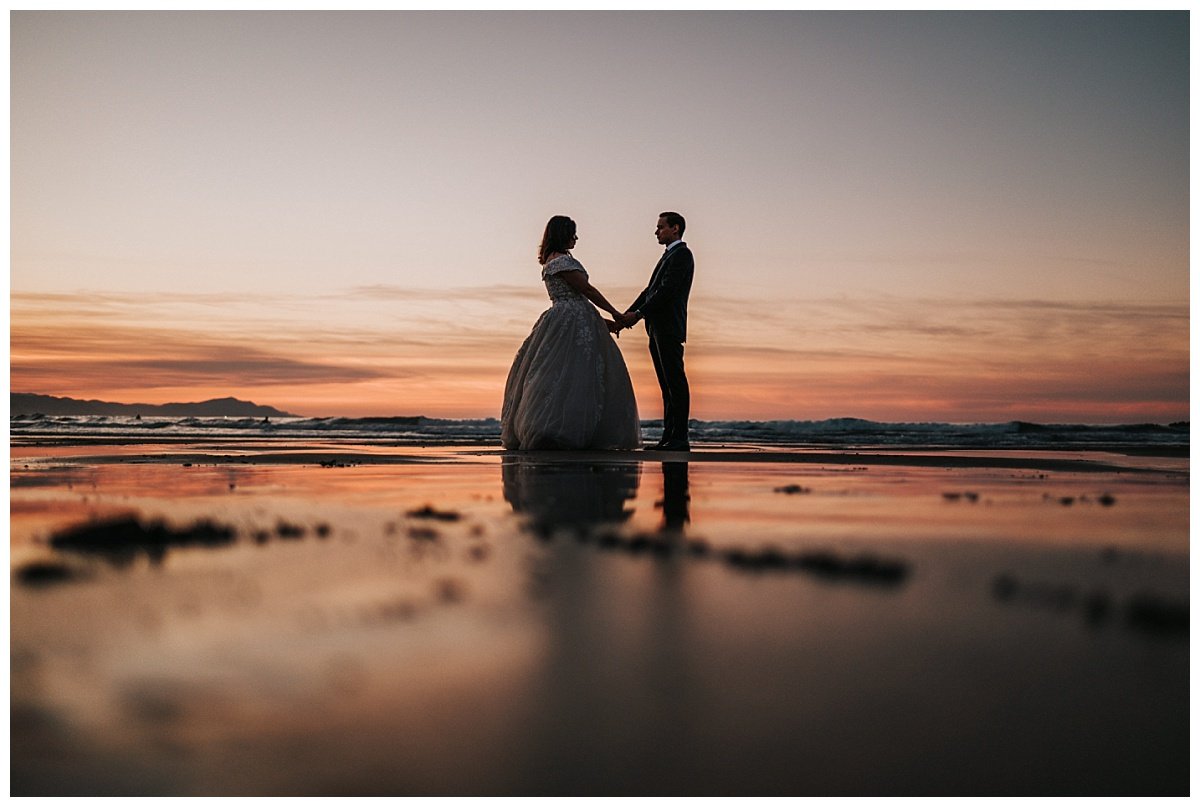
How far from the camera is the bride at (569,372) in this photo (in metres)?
8.71

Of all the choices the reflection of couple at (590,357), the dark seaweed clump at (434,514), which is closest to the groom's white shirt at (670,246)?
the reflection of couple at (590,357)

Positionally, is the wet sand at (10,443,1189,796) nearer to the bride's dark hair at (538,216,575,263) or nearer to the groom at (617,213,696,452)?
the groom at (617,213,696,452)

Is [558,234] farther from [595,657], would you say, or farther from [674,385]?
[595,657]

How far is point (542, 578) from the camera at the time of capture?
1.82 metres

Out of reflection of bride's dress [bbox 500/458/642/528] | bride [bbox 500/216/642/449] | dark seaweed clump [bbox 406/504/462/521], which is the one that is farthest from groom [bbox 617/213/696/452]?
dark seaweed clump [bbox 406/504/462/521]

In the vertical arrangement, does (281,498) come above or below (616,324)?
below

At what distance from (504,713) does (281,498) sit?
8.44 ft

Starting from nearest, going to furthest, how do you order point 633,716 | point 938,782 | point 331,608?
point 938,782, point 633,716, point 331,608

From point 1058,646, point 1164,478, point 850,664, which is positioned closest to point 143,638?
point 850,664

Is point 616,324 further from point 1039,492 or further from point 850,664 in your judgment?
point 850,664

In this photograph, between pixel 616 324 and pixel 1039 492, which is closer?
pixel 1039 492

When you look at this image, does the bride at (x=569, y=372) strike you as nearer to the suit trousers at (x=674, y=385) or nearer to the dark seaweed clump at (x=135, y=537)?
the suit trousers at (x=674, y=385)

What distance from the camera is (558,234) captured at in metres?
9.09

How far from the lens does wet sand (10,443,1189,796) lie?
98 centimetres
